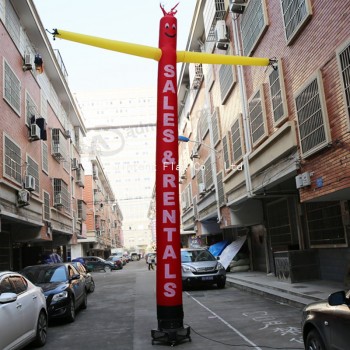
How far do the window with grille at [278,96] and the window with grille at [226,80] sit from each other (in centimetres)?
447

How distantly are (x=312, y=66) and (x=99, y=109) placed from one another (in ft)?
294

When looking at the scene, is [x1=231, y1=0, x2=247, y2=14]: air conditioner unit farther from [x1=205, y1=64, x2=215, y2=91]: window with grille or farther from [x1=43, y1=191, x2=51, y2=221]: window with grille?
[x1=43, y1=191, x2=51, y2=221]: window with grille

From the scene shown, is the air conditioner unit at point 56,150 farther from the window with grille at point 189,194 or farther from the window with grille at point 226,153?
the window with grille at point 189,194

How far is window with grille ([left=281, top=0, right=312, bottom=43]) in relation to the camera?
10.8 metres

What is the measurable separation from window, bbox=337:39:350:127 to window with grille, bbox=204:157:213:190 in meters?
17.0

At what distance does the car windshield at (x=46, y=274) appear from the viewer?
11.2 m

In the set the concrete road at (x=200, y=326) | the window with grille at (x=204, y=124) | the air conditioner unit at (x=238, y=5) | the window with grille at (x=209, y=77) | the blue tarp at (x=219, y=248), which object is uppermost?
the window with grille at (x=209, y=77)

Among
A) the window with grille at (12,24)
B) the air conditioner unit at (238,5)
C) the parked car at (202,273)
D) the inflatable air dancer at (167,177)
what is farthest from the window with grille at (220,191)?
the inflatable air dancer at (167,177)

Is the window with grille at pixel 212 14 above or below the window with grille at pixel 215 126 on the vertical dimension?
above

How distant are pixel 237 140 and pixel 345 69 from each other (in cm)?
920

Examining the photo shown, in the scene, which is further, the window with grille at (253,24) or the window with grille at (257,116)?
the window with grille at (257,116)

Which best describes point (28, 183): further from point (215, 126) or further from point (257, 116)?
point (257, 116)

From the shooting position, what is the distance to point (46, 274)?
11508mm

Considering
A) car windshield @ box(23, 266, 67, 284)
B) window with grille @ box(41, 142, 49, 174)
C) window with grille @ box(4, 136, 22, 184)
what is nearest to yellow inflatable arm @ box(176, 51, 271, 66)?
car windshield @ box(23, 266, 67, 284)
